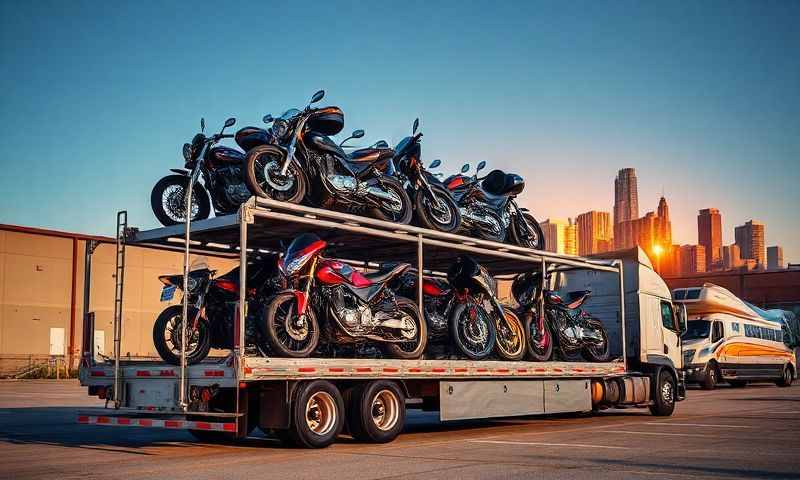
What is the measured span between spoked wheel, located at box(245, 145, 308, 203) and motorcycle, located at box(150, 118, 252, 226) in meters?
0.62

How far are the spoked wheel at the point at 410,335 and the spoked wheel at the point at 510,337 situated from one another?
2.31 metres

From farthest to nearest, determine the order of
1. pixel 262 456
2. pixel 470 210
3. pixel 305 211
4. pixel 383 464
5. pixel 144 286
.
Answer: pixel 144 286 → pixel 470 210 → pixel 305 211 → pixel 262 456 → pixel 383 464

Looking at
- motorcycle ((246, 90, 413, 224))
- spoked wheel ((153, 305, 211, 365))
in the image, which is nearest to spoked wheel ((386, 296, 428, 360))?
motorcycle ((246, 90, 413, 224))

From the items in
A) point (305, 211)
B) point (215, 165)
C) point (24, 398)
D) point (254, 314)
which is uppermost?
point (215, 165)

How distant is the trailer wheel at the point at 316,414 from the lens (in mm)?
10594

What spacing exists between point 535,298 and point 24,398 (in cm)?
1405

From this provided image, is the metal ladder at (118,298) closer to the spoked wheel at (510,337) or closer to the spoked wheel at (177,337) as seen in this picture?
the spoked wheel at (177,337)

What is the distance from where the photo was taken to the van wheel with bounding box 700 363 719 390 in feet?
102

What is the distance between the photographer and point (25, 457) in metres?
10.4

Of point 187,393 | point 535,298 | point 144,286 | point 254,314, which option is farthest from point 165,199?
point 144,286

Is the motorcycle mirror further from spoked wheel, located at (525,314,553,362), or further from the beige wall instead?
the beige wall

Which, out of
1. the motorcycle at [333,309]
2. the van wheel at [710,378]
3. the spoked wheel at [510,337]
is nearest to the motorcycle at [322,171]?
the motorcycle at [333,309]

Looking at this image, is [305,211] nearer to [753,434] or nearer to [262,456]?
[262,456]

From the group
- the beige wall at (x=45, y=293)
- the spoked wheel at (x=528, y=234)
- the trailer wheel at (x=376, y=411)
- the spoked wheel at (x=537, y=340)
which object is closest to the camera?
the trailer wheel at (x=376, y=411)
